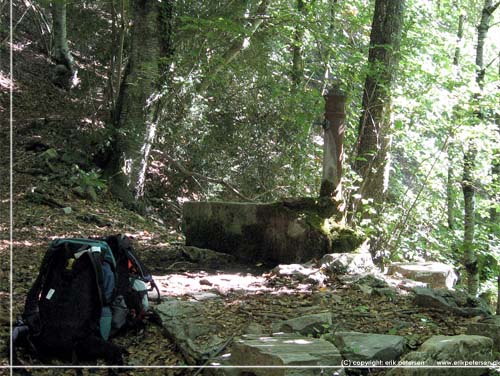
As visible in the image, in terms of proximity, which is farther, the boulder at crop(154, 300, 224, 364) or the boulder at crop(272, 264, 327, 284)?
the boulder at crop(272, 264, 327, 284)

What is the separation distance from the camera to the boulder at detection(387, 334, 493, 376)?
9.57 feet

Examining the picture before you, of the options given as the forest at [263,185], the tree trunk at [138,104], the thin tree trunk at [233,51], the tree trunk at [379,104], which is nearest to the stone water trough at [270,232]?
the forest at [263,185]

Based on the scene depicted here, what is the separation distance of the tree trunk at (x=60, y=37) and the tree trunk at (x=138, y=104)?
14.5ft

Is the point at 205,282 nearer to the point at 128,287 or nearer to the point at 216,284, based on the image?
the point at 216,284

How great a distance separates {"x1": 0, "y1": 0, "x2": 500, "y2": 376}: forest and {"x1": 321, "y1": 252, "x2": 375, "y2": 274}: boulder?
1.3 inches

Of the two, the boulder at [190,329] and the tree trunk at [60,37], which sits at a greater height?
the tree trunk at [60,37]

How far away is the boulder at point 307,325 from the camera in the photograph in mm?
3695

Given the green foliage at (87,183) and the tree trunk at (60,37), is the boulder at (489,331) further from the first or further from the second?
the tree trunk at (60,37)

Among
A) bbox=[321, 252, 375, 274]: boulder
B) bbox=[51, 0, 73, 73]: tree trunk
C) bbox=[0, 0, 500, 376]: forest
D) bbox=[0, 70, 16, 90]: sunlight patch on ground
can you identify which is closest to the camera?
bbox=[0, 0, 500, 376]: forest

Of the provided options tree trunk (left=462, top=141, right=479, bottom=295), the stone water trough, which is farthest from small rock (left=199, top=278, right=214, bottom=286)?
tree trunk (left=462, top=141, right=479, bottom=295)

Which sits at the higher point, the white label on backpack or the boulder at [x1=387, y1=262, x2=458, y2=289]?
the white label on backpack

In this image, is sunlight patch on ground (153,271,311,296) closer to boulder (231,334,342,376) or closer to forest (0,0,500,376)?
forest (0,0,500,376)

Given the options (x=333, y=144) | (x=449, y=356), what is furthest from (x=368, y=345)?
(x=333, y=144)

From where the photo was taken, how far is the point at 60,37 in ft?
45.0
